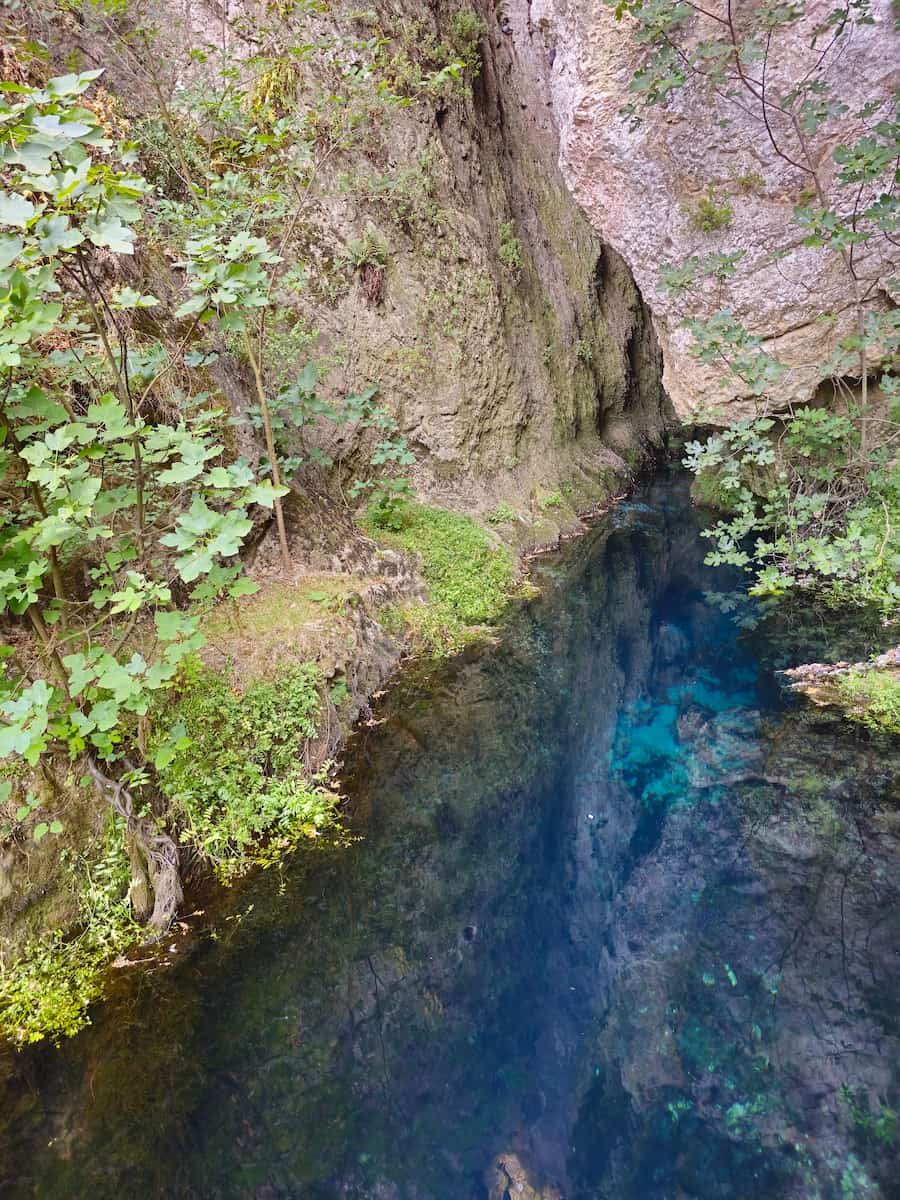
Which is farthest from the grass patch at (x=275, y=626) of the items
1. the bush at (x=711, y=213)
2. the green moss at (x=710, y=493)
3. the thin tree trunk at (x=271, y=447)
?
the green moss at (x=710, y=493)

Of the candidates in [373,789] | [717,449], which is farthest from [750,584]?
[373,789]

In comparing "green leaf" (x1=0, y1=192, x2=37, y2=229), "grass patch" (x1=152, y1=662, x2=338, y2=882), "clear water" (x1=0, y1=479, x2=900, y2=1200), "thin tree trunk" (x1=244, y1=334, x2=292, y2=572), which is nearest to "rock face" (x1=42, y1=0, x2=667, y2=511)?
"thin tree trunk" (x1=244, y1=334, x2=292, y2=572)

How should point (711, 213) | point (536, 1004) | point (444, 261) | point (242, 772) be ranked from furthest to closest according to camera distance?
1. point (444, 261)
2. point (711, 213)
3. point (242, 772)
4. point (536, 1004)

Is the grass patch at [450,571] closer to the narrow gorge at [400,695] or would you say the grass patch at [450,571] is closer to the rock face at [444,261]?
the narrow gorge at [400,695]

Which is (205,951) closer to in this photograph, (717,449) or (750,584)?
(717,449)

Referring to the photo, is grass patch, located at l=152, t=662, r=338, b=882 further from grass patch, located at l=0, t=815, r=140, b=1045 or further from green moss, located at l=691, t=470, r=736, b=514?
green moss, located at l=691, t=470, r=736, b=514

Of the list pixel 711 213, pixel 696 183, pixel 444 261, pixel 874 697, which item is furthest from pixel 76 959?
pixel 444 261

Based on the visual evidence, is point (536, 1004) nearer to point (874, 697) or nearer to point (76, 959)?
point (76, 959)
